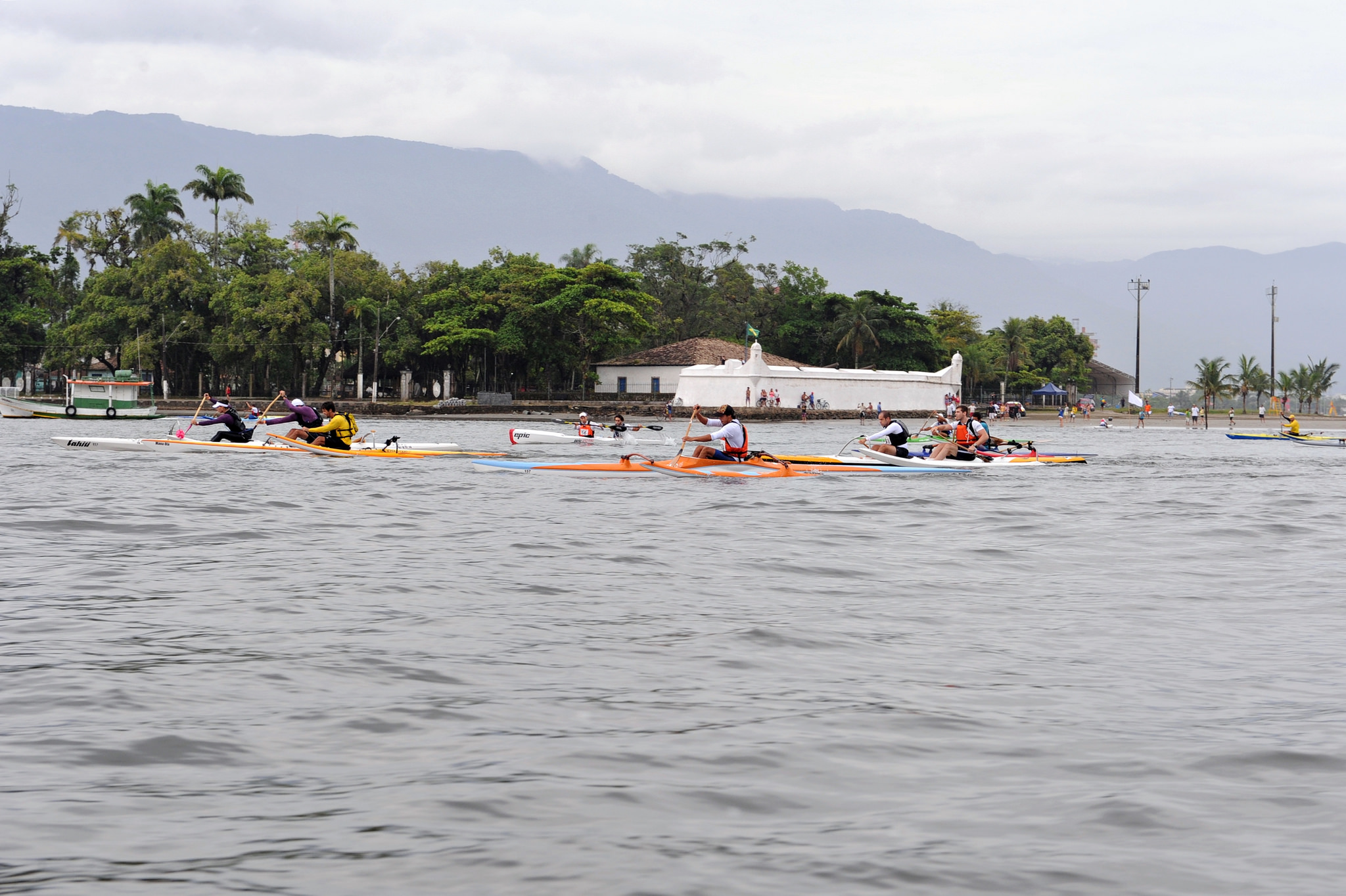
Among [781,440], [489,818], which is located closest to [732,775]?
[489,818]

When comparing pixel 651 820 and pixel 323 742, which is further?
pixel 323 742

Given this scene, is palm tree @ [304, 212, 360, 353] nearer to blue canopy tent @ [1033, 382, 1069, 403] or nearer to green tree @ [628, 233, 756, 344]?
green tree @ [628, 233, 756, 344]

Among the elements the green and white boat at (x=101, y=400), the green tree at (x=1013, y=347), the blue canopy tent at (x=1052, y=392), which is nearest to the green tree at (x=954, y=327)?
the green tree at (x=1013, y=347)

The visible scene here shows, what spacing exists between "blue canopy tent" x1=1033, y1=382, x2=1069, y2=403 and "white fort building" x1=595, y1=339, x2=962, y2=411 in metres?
14.5

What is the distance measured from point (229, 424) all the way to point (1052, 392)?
76002 millimetres

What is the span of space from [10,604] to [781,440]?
3448 centimetres

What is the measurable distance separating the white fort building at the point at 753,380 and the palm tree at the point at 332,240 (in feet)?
58.4

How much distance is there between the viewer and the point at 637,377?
75688mm

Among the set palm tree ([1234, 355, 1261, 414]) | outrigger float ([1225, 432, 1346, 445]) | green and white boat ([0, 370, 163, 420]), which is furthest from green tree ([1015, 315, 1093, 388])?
green and white boat ([0, 370, 163, 420])

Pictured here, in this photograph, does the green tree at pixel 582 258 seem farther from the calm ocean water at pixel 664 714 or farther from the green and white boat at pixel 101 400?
the calm ocean water at pixel 664 714

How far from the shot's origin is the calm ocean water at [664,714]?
3826 mm

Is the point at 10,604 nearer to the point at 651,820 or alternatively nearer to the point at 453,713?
the point at 453,713

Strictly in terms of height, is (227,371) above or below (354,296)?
below

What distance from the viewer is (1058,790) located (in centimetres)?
449
